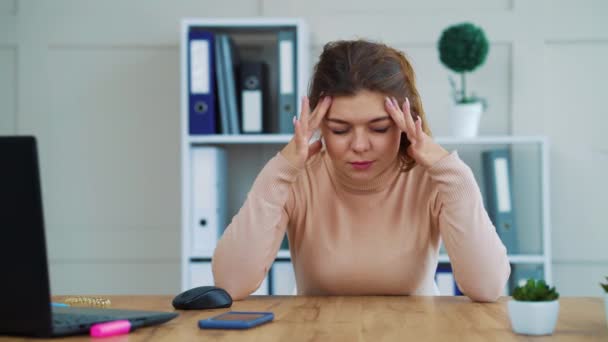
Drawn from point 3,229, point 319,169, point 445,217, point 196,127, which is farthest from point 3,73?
point 3,229

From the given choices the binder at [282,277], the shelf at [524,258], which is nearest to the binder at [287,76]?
the binder at [282,277]

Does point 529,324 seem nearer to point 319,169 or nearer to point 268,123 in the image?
point 319,169

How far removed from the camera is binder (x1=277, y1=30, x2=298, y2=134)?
8.90 feet

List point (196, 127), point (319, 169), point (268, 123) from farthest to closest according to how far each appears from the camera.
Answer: point (268, 123)
point (196, 127)
point (319, 169)

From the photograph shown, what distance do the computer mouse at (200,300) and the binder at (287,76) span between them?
1398 mm

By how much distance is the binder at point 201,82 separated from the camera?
269 centimetres

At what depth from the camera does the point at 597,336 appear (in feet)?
3.50

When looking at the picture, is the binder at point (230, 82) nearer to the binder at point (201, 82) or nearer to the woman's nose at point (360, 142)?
the binder at point (201, 82)

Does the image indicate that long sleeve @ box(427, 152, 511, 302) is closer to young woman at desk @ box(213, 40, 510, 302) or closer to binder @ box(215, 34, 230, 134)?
young woman at desk @ box(213, 40, 510, 302)

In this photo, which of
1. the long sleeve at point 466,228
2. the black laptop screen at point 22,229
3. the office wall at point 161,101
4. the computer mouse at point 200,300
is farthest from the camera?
the office wall at point 161,101

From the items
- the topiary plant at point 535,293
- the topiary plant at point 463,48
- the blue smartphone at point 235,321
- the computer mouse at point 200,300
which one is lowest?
the computer mouse at point 200,300

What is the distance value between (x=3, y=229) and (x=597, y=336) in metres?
0.78

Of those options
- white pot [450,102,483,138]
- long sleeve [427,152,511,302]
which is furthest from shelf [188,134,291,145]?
long sleeve [427,152,511,302]

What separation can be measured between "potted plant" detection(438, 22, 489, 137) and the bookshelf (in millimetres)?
65
